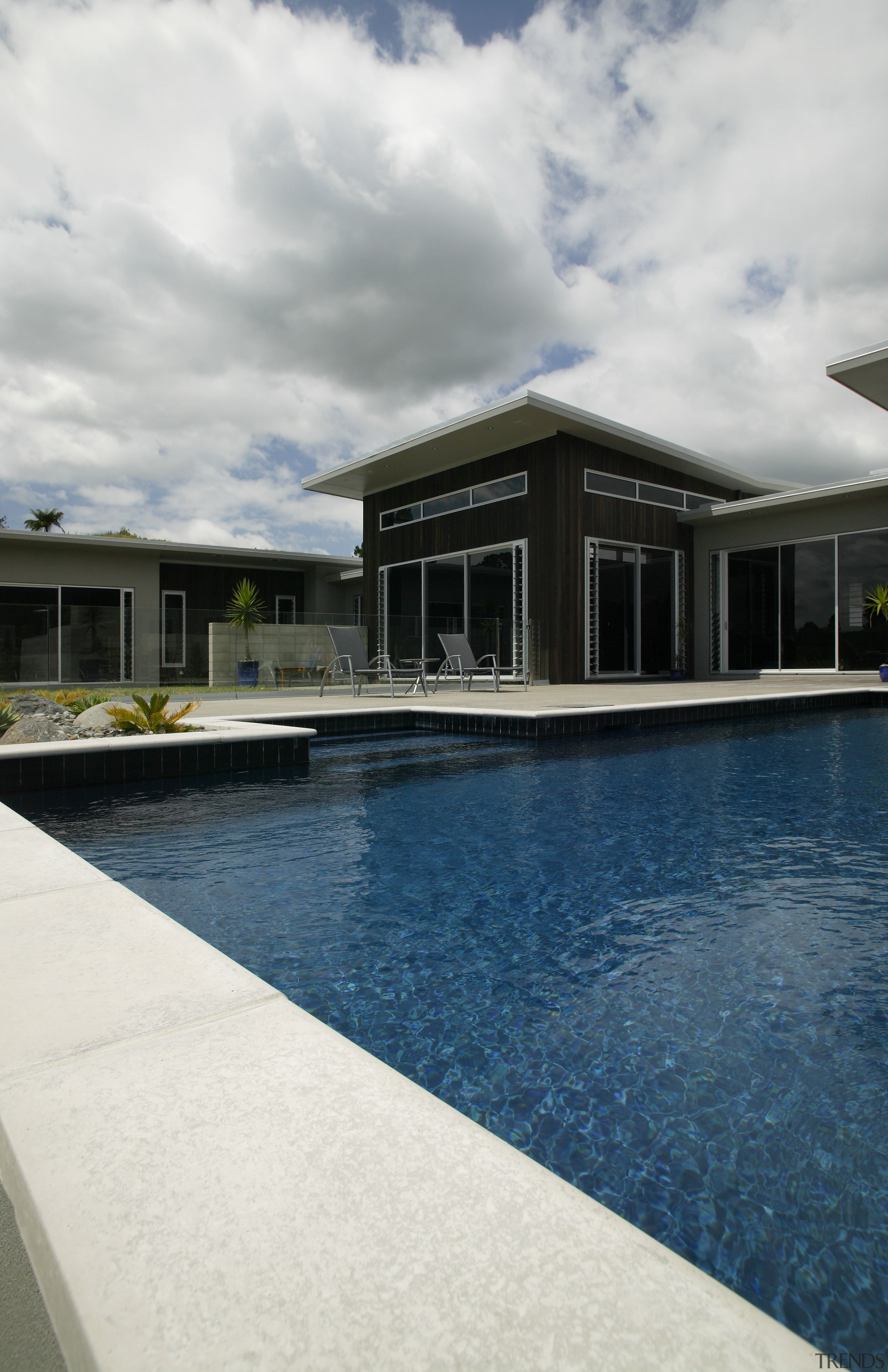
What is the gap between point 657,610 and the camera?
46.0 ft

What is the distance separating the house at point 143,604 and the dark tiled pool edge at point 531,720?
20.3 feet

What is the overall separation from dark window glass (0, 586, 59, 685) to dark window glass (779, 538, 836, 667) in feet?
43.4

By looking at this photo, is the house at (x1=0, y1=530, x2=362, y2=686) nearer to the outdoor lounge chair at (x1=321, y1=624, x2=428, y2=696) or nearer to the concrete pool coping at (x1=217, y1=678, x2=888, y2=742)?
the outdoor lounge chair at (x1=321, y1=624, x2=428, y2=696)

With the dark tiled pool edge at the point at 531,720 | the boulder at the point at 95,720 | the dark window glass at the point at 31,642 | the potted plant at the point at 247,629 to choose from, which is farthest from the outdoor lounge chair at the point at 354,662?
the dark window glass at the point at 31,642

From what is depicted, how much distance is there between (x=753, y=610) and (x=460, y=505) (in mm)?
5826

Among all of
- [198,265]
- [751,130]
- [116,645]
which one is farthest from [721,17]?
[116,645]

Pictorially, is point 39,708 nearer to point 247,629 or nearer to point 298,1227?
point 298,1227

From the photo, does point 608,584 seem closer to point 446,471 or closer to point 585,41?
point 446,471

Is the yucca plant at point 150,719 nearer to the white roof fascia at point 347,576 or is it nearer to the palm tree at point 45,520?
the white roof fascia at point 347,576

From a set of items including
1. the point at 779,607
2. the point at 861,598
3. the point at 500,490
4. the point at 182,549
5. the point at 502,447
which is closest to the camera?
the point at 861,598

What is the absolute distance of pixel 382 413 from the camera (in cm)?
2734

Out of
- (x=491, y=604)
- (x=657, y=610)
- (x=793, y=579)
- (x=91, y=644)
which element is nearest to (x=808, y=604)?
(x=793, y=579)

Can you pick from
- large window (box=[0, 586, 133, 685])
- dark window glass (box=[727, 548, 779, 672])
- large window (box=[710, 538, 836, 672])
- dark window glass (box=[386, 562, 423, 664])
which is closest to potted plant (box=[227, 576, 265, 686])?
large window (box=[0, 586, 133, 685])

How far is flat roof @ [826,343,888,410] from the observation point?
24.8ft
